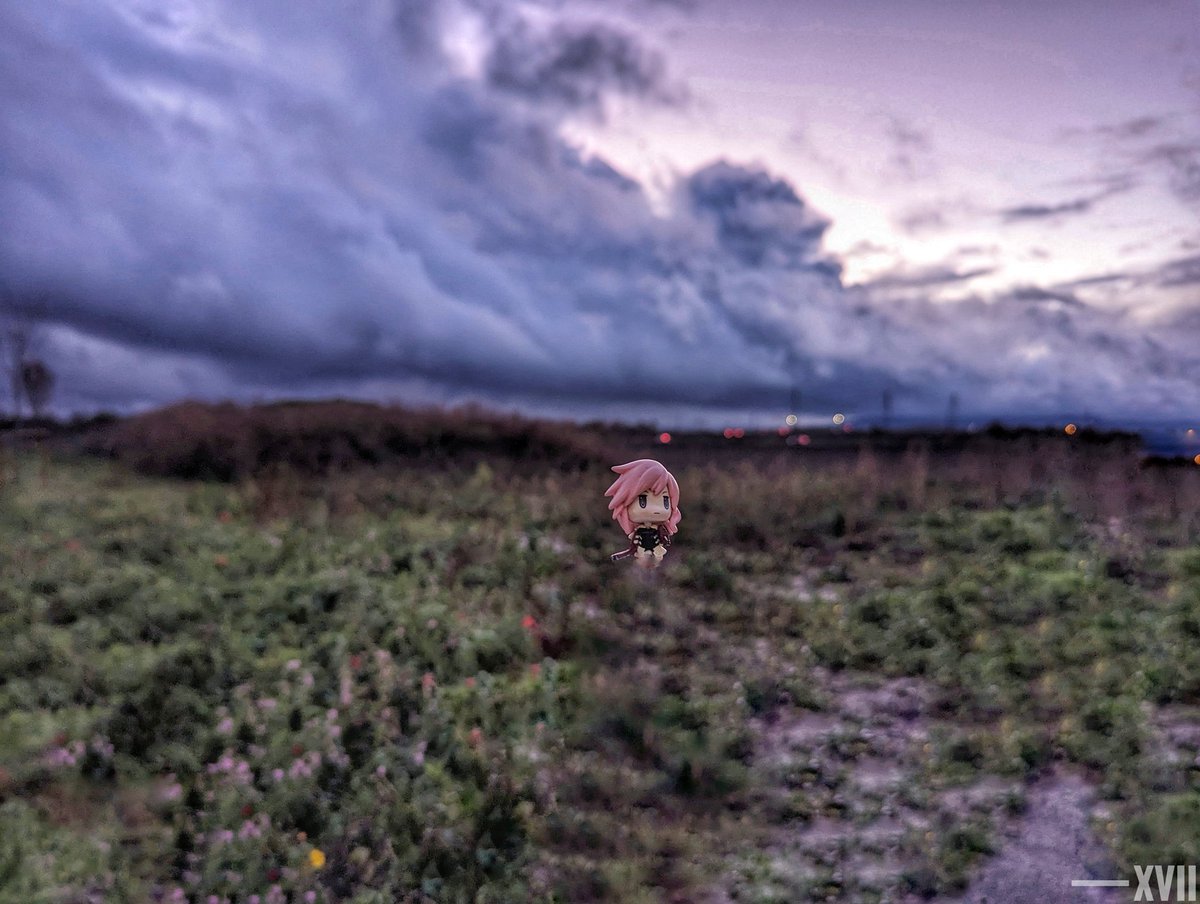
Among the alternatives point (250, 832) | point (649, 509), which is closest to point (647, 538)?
point (649, 509)

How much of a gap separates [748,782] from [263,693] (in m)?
4.56

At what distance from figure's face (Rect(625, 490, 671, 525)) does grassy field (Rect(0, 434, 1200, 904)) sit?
5.61 meters

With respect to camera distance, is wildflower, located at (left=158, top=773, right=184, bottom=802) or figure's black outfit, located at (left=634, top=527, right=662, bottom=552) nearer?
figure's black outfit, located at (left=634, top=527, right=662, bottom=552)

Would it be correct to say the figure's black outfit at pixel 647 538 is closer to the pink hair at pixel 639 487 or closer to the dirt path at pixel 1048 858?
the pink hair at pixel 639 487

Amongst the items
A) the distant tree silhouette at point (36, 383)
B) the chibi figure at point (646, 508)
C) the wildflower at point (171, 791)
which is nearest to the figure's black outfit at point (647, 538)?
the chibi figure at point (646, 508)

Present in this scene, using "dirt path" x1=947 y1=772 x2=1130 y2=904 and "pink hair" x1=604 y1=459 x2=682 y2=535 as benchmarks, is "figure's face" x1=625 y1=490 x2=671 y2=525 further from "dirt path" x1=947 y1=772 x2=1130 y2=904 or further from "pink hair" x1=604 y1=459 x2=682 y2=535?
"dirt path" x1=947 y1=772 x2=1130 y2=904

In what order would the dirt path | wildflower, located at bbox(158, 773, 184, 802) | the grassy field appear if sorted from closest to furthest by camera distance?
the dirt path < the grassy field < wildflower, located at bbox(158, 773, 184, 802)

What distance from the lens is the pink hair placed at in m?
→ 1.24

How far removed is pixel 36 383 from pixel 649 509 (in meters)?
31.9

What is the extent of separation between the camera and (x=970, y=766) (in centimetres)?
769

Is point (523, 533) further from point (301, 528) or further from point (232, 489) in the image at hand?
point (232, 489)

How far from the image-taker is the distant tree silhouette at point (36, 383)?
2391cm

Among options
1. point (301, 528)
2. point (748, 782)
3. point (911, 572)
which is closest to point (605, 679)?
point (748, 782)

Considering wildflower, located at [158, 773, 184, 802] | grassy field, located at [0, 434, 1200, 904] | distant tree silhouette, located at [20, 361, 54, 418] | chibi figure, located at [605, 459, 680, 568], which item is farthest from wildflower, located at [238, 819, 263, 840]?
distant tree silhouette, located at [20, 361, 54, 418]
